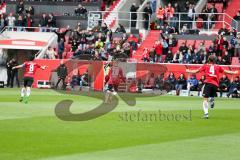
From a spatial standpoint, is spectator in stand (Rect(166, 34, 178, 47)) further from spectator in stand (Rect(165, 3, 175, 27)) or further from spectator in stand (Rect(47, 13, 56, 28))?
spectator in stand (Rect(47, 13, 56, 28))

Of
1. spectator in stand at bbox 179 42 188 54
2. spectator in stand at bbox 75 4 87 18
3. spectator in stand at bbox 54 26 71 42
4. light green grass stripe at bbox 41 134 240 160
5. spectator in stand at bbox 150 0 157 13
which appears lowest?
light green grass stripe at bbox 41 134 240 160

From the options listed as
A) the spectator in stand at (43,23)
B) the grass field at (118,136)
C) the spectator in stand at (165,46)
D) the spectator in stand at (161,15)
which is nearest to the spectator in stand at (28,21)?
the spectator in stand at (43,23)

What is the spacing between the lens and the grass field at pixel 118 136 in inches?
637

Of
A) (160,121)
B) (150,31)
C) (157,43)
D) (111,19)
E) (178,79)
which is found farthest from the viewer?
(111,19)

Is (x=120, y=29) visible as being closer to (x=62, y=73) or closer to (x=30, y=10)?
(x=62, y=73)

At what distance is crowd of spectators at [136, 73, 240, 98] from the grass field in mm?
14765

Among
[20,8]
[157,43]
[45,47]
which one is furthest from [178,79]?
[20,8]

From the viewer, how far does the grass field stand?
16188 mm

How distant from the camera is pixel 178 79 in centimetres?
4547

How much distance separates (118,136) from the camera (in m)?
19.7

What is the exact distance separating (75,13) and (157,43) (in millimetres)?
10508

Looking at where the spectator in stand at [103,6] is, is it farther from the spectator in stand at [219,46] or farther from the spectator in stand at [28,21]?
the spectator in stand at [219,46]

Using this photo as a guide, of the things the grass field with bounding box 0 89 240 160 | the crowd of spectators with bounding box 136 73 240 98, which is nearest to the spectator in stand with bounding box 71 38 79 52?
the crowd of spectators with bounding box 136 73 240 98

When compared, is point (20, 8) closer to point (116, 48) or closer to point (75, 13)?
point (75, 13)
